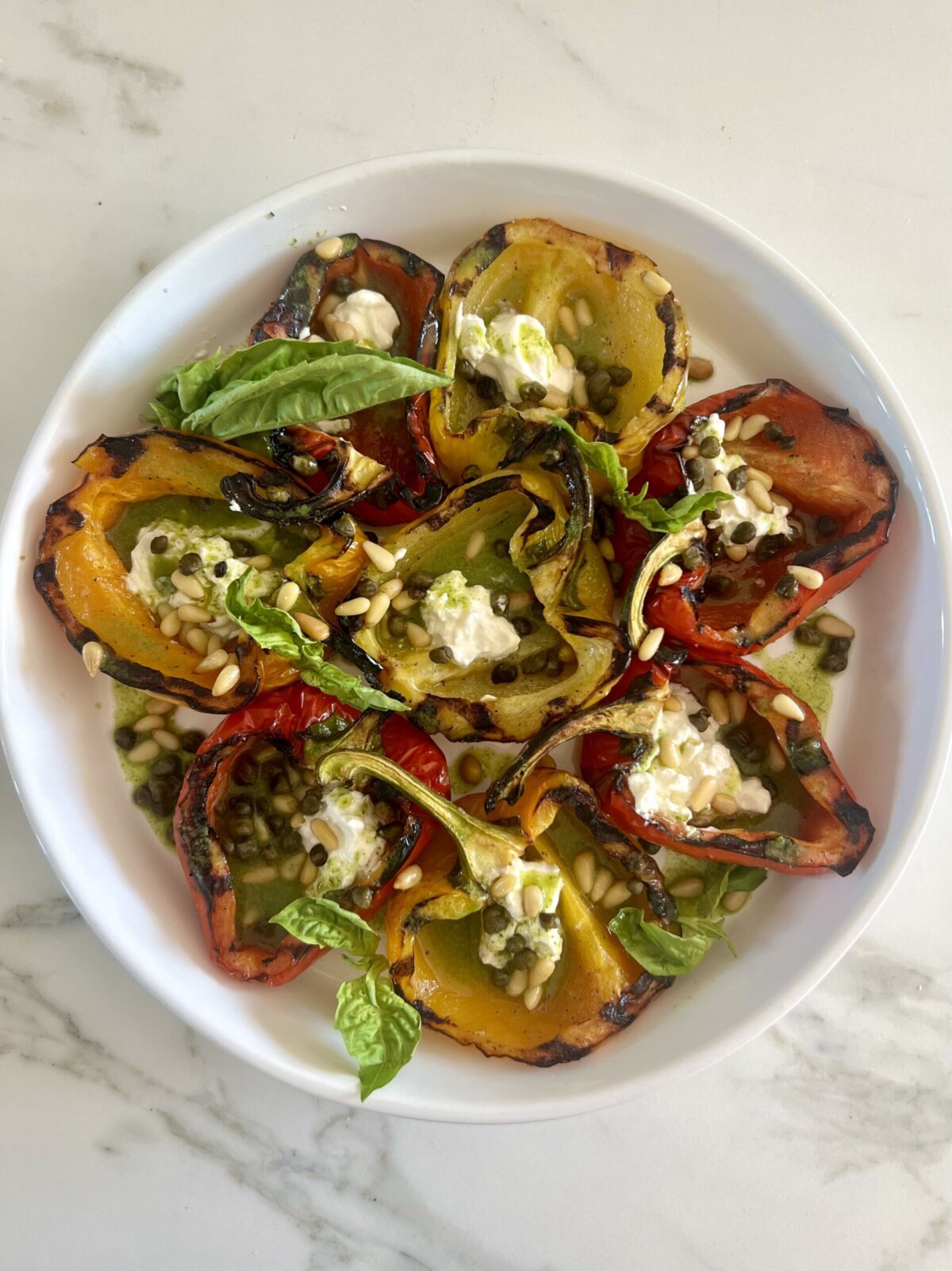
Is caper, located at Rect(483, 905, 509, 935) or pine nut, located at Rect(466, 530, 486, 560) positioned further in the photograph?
pine nut, located at Rect(466, 530, 486, 560)

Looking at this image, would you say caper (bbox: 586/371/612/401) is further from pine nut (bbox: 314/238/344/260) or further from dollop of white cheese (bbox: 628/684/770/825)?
dollop of white cheese (bbox: 628/684/770/825)

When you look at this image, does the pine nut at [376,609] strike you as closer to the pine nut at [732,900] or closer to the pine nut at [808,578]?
the pine nut at [808,578]

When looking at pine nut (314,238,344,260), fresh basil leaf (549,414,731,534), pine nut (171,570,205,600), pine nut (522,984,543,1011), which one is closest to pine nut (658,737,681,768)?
Answer: fresh basil leaf (549,414,731,534)

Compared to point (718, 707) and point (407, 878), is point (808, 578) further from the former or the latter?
point (407, 878)

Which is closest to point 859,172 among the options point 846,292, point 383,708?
point 846,292

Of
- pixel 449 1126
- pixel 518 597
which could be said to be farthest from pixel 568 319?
pixel 449 1126

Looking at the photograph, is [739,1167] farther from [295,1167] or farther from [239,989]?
[239,989]
